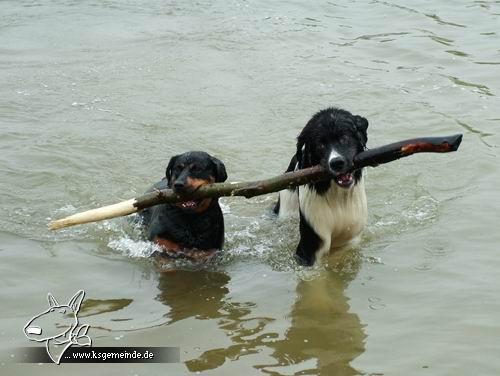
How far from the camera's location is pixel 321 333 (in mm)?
5777

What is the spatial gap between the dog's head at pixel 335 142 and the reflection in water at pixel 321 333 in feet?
3.00

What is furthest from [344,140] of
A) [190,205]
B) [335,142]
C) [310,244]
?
[190,205]

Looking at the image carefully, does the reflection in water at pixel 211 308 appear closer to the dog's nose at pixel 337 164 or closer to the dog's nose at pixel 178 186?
the dog's nose at pixel 178 186

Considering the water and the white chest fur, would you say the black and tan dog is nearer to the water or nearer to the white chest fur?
the water

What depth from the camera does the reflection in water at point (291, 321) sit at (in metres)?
5.31

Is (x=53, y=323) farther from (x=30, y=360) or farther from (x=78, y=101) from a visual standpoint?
(x=78, y=101)

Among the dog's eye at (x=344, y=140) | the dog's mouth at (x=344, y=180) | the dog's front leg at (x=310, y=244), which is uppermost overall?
the dog's eye at (x=344, y=140)

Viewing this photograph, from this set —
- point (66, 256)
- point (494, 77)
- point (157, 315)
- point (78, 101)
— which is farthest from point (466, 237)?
point (78, 101)

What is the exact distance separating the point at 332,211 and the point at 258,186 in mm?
825

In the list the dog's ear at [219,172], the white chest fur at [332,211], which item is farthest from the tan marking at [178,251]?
the white chest fur at [332,211]

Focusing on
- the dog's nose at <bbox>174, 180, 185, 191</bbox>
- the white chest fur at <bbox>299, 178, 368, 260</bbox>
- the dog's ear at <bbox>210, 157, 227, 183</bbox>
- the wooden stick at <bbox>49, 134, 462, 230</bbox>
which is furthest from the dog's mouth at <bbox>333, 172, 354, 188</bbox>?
the dog's nose at <bbox>174, 180, 185, 191</bbox>

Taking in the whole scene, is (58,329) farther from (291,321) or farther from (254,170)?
(254,170)

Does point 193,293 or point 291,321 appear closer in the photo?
point 291,321

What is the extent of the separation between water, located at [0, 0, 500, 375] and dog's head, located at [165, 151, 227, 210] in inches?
27.6
